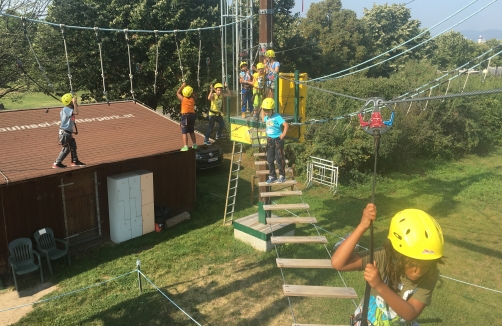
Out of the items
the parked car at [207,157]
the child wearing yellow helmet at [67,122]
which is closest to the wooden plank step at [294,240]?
the child wearing yellow helmet at [67,122]

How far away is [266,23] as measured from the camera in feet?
38.7

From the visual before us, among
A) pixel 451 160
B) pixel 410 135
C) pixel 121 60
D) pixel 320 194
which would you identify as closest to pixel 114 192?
pixel 320 194

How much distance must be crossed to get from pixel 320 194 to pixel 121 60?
12852 mm

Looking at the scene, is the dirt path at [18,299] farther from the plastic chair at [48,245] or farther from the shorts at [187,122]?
the shorts at [187,122]

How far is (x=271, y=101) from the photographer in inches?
413

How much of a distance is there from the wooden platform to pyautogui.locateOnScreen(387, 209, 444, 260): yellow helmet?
351 inches

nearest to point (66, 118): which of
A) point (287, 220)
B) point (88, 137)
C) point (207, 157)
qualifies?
point (88, 137)

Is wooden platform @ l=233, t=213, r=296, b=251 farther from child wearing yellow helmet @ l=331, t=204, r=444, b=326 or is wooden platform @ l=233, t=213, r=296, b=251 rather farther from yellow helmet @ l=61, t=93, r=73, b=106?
child wearing yellow helmet @ l=331, t=204, r=444, b=326

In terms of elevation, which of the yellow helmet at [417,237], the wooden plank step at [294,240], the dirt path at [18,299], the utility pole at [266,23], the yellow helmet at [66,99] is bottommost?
the dirt path at [18,299]

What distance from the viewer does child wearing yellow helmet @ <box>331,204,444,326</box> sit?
11.6 ft

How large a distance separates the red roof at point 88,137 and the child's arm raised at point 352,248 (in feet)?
33.2

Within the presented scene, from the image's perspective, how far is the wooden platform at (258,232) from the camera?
41.7ft

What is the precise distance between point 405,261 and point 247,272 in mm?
8274

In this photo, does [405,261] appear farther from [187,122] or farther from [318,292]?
[187,122]
